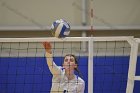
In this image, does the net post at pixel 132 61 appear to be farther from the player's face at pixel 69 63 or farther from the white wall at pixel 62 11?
the white wall at pixel 62 11

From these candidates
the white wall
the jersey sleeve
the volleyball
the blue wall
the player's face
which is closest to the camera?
the volleyball

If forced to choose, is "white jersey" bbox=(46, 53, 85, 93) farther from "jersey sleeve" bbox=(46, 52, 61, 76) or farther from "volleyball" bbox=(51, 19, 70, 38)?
"volleyball" bbox=(51, 19, 70, 38)

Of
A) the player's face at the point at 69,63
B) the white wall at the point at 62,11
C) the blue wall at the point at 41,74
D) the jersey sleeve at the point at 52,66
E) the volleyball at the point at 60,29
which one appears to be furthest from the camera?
the white wall at the point at 62,11

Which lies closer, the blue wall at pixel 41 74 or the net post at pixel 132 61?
the net post at pixel 132 61

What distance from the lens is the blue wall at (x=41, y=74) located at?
392cm

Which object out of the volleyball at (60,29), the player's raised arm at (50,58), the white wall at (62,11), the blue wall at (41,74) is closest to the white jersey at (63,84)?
the player's raised arm at (50,58)

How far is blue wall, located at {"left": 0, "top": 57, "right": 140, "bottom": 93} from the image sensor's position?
12.9ft

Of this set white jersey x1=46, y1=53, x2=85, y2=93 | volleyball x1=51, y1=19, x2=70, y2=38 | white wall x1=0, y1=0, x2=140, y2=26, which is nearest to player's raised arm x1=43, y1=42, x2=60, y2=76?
white jersey x1=46, y1=53, x2=85, y2=93

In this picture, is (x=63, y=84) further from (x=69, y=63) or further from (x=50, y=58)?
(x=50, y=58)

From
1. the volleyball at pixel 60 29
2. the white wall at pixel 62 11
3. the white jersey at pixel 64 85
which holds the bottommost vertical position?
the white jersey at pixel 64 85

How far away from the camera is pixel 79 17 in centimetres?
477

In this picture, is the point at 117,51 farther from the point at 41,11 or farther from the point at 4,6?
the point at 4,6

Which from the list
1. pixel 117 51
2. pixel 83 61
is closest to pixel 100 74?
pixel 83 61

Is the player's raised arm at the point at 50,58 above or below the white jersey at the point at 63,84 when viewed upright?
above
